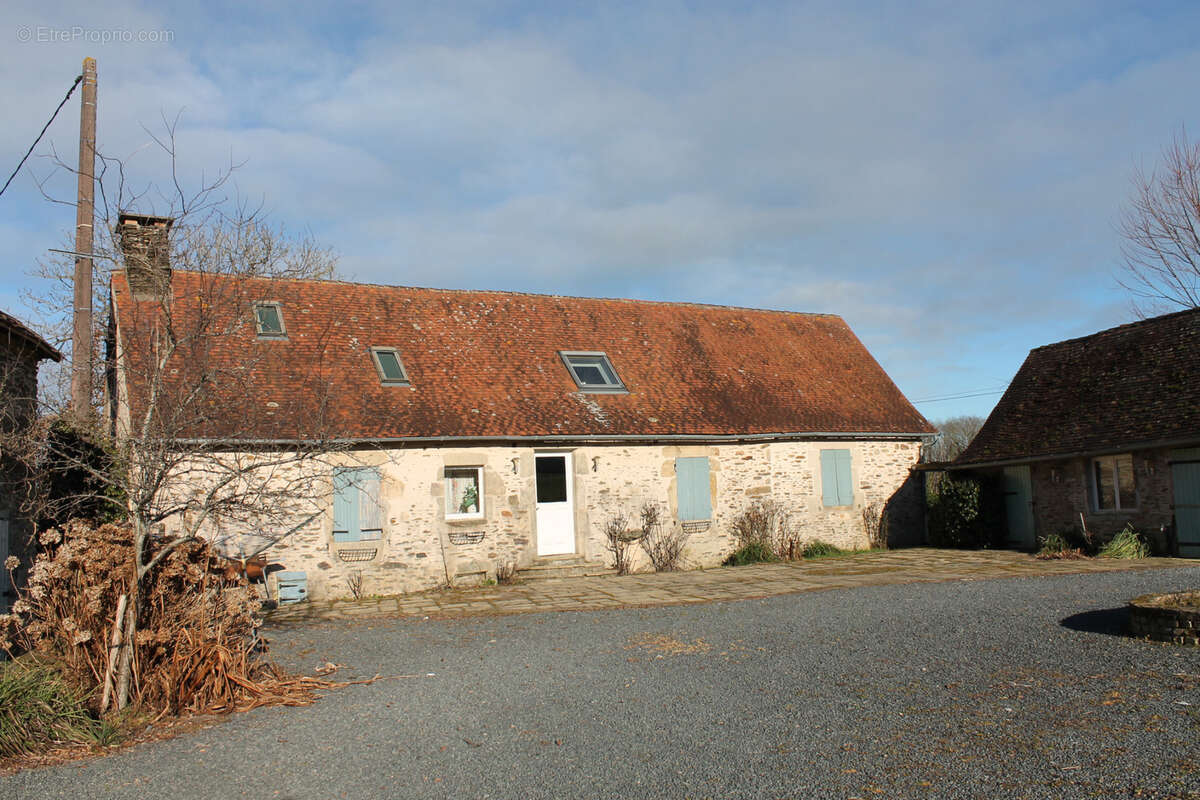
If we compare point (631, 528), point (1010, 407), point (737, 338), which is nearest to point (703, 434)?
point (631, 528)

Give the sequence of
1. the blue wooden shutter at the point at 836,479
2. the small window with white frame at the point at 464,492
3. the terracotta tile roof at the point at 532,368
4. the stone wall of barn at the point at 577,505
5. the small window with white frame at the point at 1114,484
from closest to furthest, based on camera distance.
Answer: the stone wall of barn at the point at 577,505 < the terracotta tile roof at the point at 532,368 < the small window with white frame at the point at 464,492 < the small window with white frame at the point at 1114,484 < the blue wooden shutter at the point at 836,479

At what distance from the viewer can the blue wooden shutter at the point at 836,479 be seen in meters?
17.5

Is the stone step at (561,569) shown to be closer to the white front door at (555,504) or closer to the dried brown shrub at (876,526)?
the white front door at (555,504)

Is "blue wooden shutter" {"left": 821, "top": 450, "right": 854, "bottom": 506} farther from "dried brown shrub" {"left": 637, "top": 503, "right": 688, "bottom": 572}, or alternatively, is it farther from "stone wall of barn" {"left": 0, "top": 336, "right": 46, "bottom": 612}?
"stone wall of barn" {"left": 0, "top": 336, "right": 46, "bottom": 612}

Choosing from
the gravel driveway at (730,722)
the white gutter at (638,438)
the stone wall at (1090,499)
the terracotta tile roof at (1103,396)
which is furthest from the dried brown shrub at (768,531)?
the gravel driveway at (730,722)

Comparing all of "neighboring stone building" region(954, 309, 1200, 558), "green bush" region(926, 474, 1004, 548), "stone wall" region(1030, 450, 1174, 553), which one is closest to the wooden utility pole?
"green bush" region(926, 474, 1004, 548)

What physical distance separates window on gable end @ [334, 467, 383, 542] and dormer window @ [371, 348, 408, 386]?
6.62 ft

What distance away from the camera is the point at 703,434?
16047mm

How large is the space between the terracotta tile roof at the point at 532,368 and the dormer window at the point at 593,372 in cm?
19

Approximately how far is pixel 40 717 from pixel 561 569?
30.1 ft

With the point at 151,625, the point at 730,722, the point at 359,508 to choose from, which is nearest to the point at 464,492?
the point at 359,508

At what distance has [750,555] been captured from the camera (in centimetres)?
1636

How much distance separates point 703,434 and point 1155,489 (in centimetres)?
773

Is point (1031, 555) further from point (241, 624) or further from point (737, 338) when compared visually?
point (241, 624)
